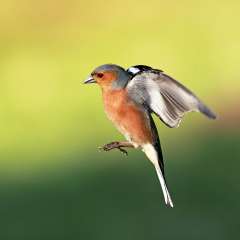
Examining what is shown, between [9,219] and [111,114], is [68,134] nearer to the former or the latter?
[9,219]

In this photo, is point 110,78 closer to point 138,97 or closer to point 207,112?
point 138,97

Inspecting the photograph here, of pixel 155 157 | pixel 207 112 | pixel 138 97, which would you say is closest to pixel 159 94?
pixel 138 97

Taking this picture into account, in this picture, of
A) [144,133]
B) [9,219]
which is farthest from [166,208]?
[144,133]

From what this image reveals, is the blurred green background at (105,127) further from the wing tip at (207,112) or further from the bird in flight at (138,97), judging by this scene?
the wing tip at (207,112)

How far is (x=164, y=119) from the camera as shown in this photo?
4254 millimetres

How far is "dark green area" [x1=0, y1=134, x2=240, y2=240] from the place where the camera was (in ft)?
40.0

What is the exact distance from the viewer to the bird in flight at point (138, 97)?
4268 mm

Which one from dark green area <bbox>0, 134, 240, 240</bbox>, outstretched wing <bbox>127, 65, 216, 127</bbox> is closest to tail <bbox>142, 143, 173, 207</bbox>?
outstretched wing <bbox>127, 65, 216, 127</bbox>

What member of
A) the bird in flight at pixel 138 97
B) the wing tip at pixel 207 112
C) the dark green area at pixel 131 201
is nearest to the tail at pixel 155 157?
the bird in flight at pixel 138 97

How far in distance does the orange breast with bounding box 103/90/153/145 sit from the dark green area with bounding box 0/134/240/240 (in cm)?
727

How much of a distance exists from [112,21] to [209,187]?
38.4 feet

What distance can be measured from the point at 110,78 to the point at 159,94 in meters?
0.18

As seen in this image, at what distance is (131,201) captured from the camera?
1345 centimetres

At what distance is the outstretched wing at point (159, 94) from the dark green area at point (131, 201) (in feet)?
24.2
